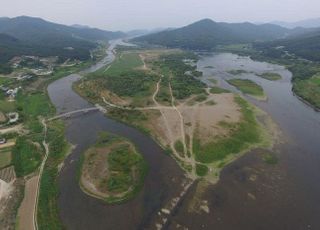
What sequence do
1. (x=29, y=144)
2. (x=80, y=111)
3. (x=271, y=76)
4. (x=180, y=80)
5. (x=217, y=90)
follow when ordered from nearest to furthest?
(x=29, y=144) → (x=80, y=111) → (x=217, y=90) → (x=180, y=80) → (x=271, y=76)

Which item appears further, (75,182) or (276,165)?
(276,165)

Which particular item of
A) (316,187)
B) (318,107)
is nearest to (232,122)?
(316,187)

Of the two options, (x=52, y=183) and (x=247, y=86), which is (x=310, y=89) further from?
(x=52, y=183)

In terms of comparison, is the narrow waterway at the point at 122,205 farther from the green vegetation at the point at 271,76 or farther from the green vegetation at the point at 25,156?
the green vegetation at the point at 271,76

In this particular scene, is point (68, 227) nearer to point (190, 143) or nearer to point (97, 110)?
point (190, 143)

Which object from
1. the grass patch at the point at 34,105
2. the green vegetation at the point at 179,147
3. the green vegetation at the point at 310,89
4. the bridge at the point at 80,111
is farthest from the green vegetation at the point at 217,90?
the grass patch at the point at 34,105

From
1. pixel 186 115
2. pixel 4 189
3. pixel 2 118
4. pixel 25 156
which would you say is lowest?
pixel 186 115

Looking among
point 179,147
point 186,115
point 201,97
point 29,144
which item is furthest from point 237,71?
point 29,144
